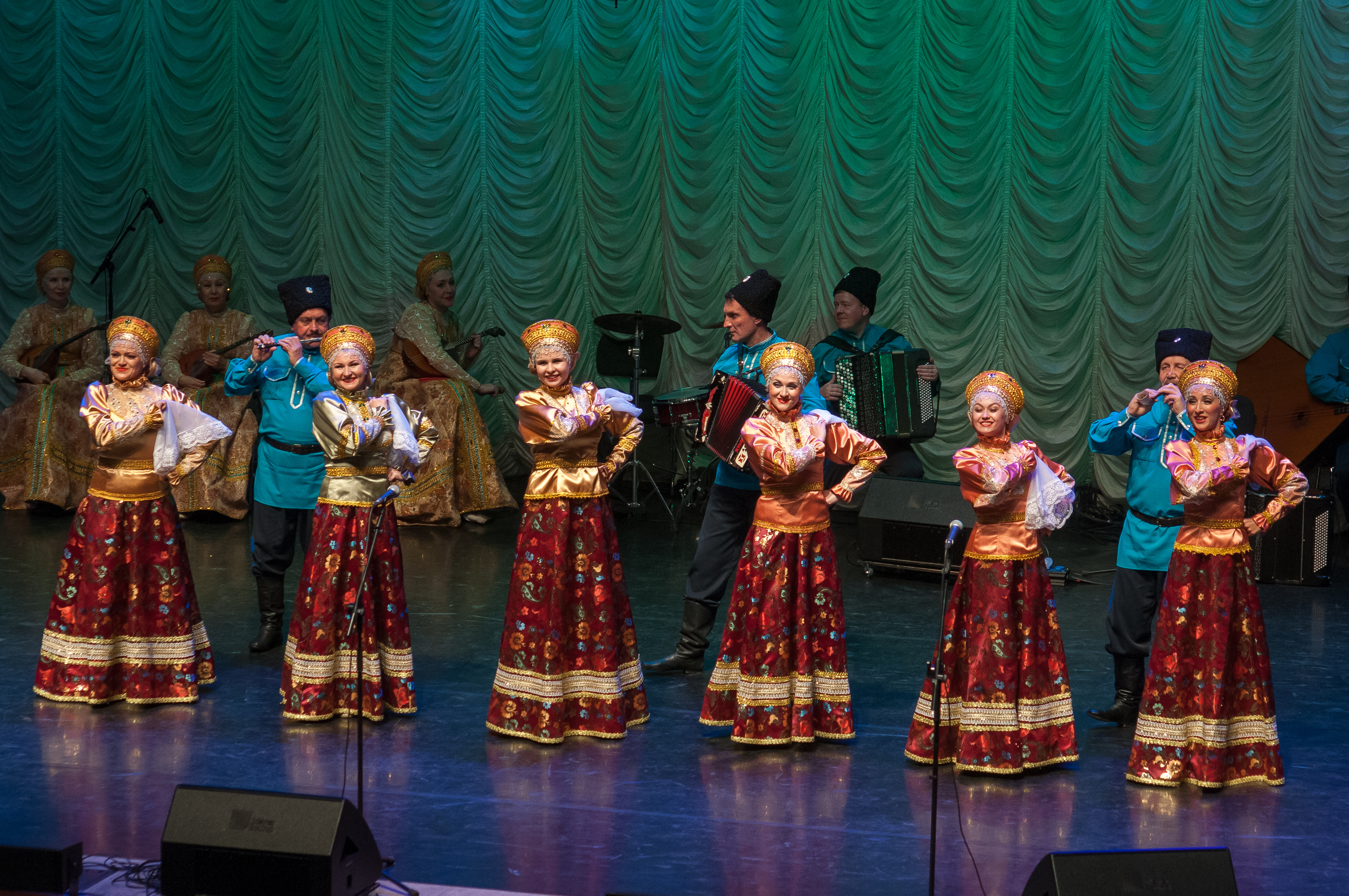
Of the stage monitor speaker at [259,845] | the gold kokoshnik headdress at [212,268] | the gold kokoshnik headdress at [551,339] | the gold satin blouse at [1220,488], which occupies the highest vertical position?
the gold kokoshnik headdress at [212,268]

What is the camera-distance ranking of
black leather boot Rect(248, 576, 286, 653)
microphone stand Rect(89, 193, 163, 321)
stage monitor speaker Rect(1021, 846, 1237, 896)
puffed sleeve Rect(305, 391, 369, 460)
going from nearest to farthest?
stage monitor speaker Rect(1021, 846, 1237, 896)
puffed sleeve Rect(305, 391, 369, 460)
black leather boot Rect(248, 576, 286, 653)
microphone stand Rect(89, 193, 163, 321)

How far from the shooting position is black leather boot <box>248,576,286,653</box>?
5.80 m

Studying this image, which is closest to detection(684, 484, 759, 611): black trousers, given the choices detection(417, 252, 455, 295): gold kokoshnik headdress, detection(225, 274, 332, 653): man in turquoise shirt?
detection(225, 274, 332, 653): man in turquoise shirt

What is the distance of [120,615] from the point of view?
16.7 feet

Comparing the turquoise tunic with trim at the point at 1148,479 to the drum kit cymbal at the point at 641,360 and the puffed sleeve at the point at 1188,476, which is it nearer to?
the puffed sleeve at the point at 1188,476

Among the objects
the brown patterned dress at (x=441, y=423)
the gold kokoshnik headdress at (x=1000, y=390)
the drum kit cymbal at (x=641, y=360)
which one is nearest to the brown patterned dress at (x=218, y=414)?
the brown patterned dress at (x=441, y=423)

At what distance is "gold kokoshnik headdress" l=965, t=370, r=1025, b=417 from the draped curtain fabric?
16.8ft

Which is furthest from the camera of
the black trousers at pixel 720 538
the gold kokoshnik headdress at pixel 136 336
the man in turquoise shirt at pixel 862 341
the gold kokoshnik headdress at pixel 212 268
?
the gold kokoshnik headdress at pixel 212 268

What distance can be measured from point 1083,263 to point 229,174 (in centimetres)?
622

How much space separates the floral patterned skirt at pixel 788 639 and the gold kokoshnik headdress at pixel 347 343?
4.94 ft

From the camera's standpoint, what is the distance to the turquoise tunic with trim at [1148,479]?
477cm

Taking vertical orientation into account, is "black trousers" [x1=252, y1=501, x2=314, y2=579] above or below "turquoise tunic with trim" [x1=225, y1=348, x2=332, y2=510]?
below

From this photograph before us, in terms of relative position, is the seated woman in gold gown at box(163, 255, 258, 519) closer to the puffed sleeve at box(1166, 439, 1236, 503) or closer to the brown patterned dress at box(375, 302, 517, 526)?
the brown patterned dress at box(375, 302, 517, 526)

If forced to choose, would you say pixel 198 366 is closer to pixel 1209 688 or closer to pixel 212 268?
pixel 212 268
